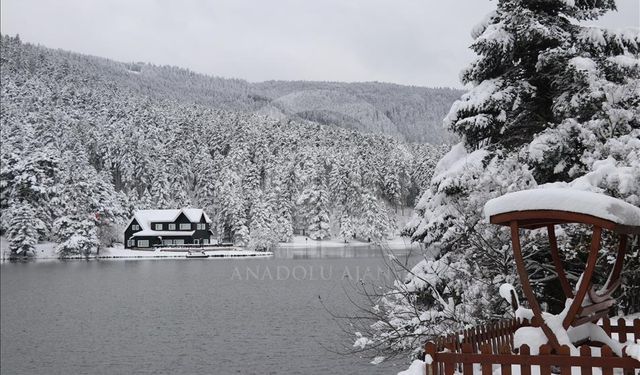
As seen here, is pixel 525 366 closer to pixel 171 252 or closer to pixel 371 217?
pixel 171 252

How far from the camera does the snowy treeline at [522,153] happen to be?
39.0ft

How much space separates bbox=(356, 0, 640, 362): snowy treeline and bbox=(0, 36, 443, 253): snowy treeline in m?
74.4

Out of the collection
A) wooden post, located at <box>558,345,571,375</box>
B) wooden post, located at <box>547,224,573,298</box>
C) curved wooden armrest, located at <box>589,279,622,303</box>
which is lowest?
wooden post, located at <box>558,345,571,375</box>

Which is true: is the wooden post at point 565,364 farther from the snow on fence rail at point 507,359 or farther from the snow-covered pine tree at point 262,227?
the snow-covered pine tree at point 262,227

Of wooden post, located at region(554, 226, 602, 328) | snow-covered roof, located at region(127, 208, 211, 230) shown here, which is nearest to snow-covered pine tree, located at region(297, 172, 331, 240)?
snow-covered roof, located at region(127, 208, 211, 230)

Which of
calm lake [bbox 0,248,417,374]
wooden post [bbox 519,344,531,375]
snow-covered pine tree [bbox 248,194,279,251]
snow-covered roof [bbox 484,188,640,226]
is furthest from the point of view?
snow-covered pine tree [bbox 248,194,279,251]

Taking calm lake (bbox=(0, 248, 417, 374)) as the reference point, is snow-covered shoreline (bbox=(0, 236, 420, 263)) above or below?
above

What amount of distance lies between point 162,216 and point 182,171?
24906mm

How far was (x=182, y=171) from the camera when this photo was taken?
423 ft

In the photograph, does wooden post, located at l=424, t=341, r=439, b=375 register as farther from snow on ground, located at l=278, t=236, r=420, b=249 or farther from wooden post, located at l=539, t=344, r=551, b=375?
snow on ground, located at l=278, t=236, r=420, b=249

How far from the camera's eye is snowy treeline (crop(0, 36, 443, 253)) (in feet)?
301

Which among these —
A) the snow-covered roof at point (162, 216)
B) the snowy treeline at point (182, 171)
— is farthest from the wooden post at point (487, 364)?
the snow-covered roof at point (162, 216)

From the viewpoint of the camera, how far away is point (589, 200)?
6617mm

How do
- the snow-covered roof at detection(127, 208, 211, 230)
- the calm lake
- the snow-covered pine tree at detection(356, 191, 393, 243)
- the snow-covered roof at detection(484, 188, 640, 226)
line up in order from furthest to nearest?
the snow-covered pine tree at detection(356, 191, 393, 243) → the snow-covered roof at detection(127, 208, 211, 230) → the calm lake → the snow-covered roof at detection(484, 188, 640, 226)
